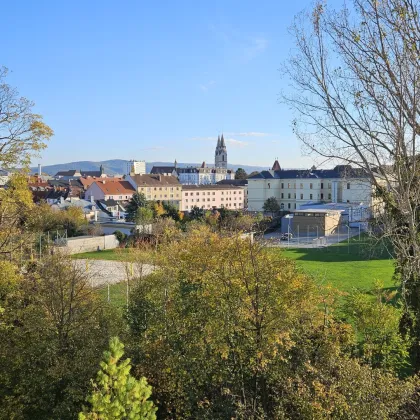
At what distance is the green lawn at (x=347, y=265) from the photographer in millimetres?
22997

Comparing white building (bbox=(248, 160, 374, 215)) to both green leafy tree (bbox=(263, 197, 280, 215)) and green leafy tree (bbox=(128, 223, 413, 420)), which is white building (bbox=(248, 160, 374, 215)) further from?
green leafy tree (bbox=(128, 223, 413, 420))

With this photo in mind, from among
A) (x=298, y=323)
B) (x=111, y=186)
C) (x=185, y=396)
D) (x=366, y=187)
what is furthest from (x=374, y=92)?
(x=111, y=186)

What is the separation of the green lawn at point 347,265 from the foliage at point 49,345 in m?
13.3

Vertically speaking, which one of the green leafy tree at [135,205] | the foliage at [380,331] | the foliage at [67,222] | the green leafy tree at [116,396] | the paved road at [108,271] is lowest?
the paved road at [108,271]

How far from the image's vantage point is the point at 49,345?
7.86 m

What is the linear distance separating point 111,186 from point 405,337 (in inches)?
2474

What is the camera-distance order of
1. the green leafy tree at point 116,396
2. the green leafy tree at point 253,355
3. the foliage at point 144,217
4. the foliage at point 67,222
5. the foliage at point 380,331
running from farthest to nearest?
1. the foliage at point 144,217
2. the foliage at point 67,222
3. the foliage at point 380,331
4. the green leafy tree at point 253,355
5. the green leafy tree at point 116,396

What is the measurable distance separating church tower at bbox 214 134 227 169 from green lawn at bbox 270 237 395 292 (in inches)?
3931

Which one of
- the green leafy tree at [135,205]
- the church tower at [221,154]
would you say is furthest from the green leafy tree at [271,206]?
the church tower at [221,154]

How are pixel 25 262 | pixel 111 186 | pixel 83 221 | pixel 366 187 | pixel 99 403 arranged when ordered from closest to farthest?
pixel 99 403, pixel 366 187, pixel 25 262, pixel 83 221, pixel 111 186

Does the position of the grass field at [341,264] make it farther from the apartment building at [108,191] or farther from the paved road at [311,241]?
the apartment building at [108,191]

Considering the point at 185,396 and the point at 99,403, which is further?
the point at 185,396

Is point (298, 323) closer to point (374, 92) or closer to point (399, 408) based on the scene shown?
point (399, 408)

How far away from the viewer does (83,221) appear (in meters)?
40.4
